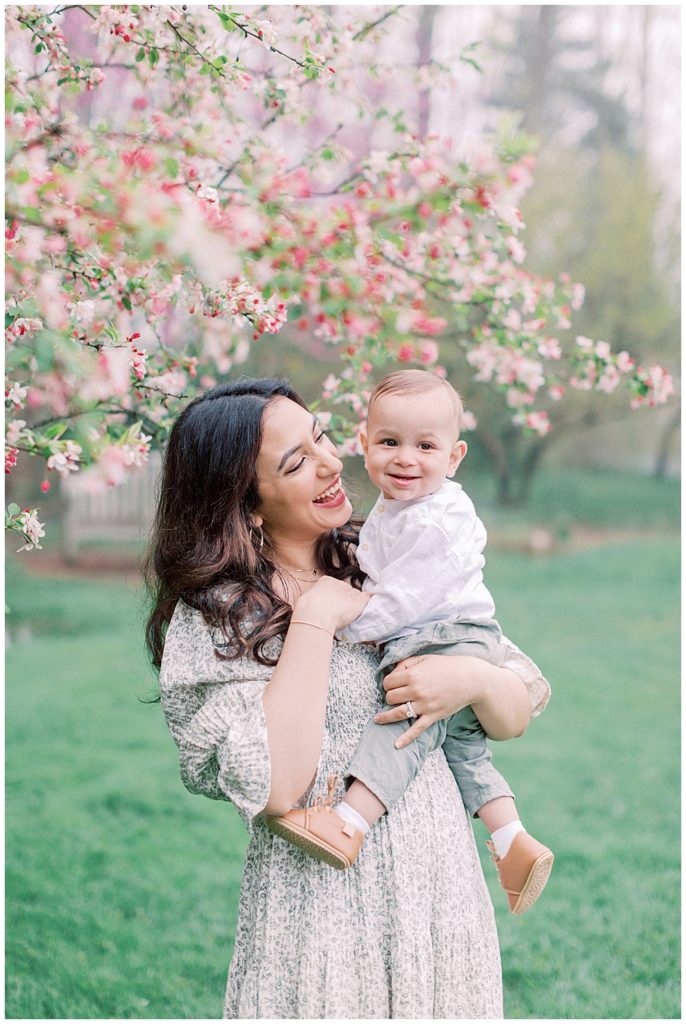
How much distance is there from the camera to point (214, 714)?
173 centimetres

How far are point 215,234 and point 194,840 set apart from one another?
4153 mm

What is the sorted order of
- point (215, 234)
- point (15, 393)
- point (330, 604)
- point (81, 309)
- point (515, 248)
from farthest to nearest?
point (515, 248) < point (15, 393) < point (81, 309) < point (330, 604) < point (215, 234)

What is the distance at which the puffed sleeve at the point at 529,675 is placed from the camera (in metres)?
2.08

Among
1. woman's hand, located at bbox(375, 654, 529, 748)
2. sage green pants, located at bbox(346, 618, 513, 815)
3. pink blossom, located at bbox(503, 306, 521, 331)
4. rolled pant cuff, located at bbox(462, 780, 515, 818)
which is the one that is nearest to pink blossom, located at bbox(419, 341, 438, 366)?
pink blossom, located at bbox(503, 306, 521, 331)

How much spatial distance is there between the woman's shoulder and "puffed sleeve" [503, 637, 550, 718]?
1.73 ft

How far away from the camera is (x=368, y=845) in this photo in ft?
5.87

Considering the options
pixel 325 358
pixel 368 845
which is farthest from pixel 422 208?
pixel 325 358

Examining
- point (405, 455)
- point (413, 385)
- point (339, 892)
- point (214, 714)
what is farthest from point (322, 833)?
point (413, 385)

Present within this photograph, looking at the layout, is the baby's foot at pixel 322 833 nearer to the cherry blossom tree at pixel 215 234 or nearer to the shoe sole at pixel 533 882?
the shoe sole at pixel 533 882

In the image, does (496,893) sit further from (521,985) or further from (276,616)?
(276,616)

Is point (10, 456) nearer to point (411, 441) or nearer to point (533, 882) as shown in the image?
point (411, 441)

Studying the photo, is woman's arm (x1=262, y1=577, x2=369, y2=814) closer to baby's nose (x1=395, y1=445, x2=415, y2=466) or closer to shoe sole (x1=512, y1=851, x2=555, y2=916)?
baby's nose (x1=395, y1=445, x2=415, y2=466)

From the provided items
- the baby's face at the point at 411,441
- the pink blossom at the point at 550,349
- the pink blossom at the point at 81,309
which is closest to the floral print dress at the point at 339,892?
the baby's face at the point at 411,441

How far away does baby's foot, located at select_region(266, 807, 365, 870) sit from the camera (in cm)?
168
